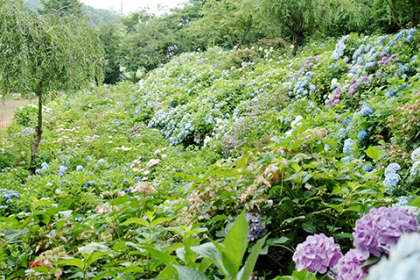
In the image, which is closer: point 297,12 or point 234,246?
point 234,246

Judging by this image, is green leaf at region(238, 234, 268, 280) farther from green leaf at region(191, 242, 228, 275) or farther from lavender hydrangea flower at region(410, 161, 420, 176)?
lavender hydrangea flower at region(410, 161, 420, 176)

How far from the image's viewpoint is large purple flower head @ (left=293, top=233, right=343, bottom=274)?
79 cm

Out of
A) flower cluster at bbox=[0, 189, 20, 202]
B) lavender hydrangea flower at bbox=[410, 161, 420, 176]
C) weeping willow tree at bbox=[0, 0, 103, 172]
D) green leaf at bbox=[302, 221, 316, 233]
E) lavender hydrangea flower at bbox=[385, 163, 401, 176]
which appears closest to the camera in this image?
green leaf at bbox=[302, 221, 316, 233]

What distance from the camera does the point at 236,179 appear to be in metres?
1.66

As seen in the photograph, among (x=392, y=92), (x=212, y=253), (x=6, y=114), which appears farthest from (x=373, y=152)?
(x=6, y=114)

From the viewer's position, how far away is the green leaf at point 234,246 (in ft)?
1.81

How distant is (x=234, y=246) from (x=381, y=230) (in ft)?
1.05

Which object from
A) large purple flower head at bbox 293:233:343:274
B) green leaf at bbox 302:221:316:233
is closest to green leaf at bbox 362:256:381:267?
large purple flower head at bbox 293:233:343:274

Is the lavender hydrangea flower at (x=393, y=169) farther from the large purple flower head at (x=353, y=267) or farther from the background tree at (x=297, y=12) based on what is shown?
the background tree at (x=297, y=12)

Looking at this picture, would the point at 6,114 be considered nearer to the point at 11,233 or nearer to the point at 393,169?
the point at 11,233

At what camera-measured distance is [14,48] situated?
377 centimetres

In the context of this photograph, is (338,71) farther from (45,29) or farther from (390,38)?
(45,29)

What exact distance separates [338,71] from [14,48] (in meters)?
4.51

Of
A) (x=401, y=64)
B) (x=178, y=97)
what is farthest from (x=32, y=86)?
(x=401, y=64)
